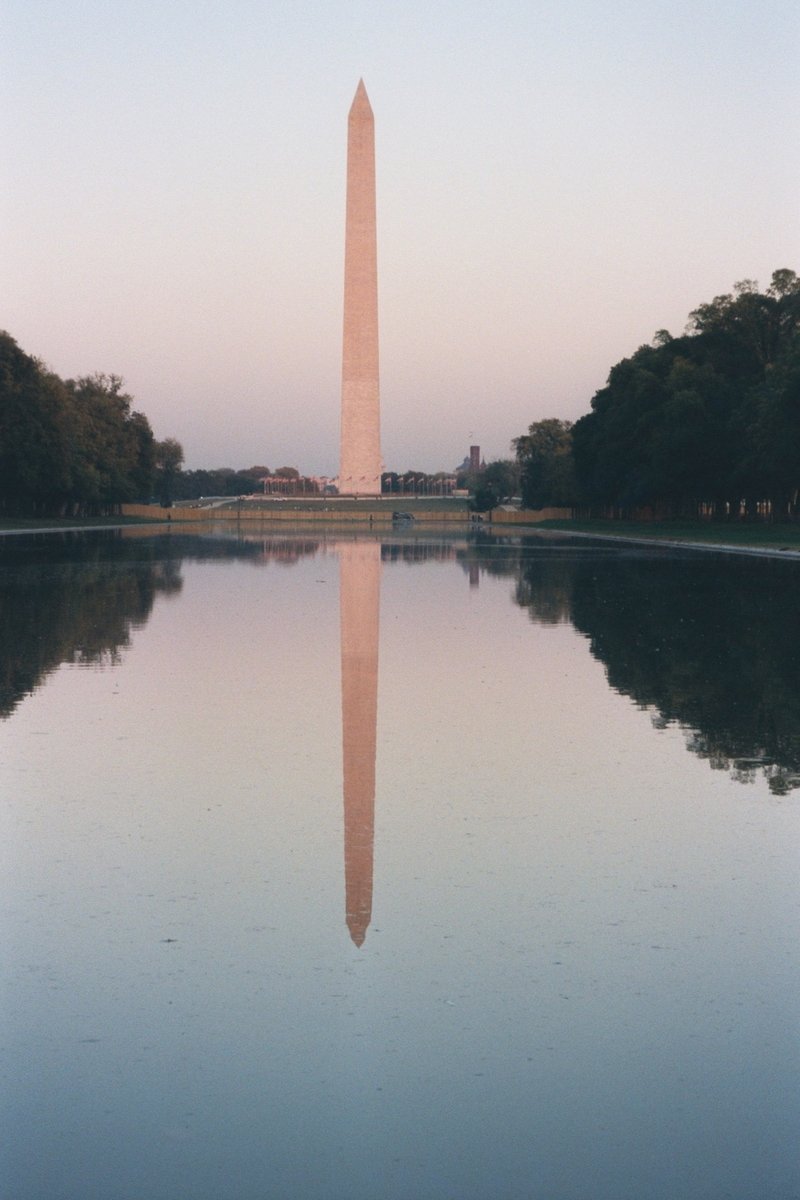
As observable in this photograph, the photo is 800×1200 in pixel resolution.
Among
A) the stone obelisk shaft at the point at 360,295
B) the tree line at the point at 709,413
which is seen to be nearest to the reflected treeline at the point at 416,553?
the tree line at the point at 709,413

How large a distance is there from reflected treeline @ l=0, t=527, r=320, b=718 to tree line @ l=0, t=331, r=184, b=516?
28297 mm

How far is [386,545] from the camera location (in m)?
62.5

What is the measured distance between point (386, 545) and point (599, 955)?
56.7 meters

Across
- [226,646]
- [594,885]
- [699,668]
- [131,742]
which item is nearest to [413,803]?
[594,885]

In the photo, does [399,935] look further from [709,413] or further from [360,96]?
[360,96]

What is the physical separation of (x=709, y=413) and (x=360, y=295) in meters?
21.3

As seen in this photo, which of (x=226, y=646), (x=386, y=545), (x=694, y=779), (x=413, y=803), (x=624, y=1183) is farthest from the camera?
(x=386, y=545)

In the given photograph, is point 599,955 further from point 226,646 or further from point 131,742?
point 226,646

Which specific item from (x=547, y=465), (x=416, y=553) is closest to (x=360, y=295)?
(x=416, y=553)

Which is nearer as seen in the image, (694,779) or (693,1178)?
(693,1178)

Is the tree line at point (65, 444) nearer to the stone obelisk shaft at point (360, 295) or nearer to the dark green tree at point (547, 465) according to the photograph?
the stone obelisk shaft at point (360, 295)

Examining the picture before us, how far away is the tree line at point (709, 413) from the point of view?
74625 millimetres

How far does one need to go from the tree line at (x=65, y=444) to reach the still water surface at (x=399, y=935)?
6742 cm

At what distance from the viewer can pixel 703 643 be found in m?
18.6
